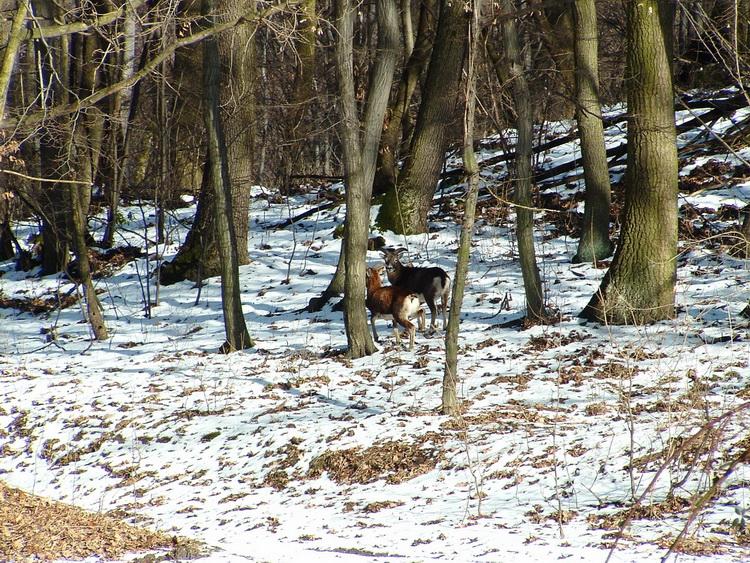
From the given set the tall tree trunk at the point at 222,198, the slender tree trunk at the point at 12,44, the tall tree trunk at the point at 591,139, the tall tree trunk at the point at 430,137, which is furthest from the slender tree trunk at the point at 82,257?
the tall tree trunk at the point at 591,139

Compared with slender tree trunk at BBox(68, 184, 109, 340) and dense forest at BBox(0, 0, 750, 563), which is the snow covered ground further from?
slender tree trunk at BBox(68, 184, 109, 340)

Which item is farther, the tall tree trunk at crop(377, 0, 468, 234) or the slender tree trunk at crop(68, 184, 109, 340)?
the tall tree trunk at crop(377, 0, 468, 234)

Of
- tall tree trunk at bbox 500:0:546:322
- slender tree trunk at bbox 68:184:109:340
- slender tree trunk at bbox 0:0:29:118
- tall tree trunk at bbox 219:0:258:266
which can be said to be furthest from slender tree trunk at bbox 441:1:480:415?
tall tree trunk at bbox 219:0:258:266

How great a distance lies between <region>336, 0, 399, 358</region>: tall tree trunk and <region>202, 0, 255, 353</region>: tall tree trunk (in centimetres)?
202

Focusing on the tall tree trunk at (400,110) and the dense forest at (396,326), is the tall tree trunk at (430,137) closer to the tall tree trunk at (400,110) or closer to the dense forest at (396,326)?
the dense forest at (396,326)

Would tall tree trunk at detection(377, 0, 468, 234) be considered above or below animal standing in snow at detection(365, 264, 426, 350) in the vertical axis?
above

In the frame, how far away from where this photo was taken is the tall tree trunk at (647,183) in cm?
983

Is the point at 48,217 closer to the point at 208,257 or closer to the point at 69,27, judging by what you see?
the point at 208,257

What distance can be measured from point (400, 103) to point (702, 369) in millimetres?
12053

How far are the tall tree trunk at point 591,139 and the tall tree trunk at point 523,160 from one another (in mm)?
2302

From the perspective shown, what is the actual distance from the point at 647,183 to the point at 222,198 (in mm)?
6425

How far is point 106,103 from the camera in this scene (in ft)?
61.5

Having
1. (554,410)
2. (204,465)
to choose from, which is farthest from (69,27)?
(554,410)

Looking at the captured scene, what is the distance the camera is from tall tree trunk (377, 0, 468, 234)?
1529cm
